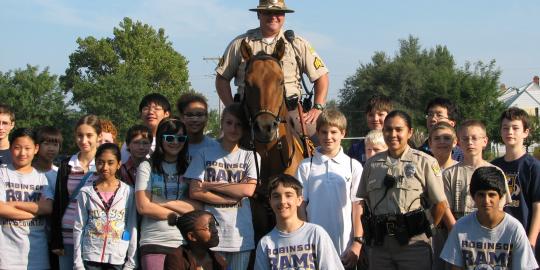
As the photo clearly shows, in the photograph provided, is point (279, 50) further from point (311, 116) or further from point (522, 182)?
point (522, 182)

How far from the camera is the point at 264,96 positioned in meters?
6.52

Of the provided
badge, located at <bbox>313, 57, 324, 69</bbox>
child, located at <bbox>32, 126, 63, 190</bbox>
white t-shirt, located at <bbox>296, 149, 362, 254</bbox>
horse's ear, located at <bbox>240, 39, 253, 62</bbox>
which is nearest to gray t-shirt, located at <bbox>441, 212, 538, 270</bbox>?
white t-shirt, located at <bbox>296, 149, 362, 254</bbox>

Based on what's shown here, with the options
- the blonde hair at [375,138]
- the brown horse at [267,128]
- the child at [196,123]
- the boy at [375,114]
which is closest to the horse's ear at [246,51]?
the brown horse at [267,128]

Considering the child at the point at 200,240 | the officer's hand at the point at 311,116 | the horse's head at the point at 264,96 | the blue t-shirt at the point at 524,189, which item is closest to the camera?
the child at the point at 200,240

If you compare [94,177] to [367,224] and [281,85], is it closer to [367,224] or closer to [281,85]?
[281,85]

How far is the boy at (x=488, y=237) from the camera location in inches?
203

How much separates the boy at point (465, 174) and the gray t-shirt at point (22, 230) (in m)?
3.69

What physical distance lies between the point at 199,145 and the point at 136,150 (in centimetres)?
71

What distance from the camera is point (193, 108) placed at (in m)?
6.74

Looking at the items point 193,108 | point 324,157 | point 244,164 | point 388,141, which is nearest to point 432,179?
→ point 388,141

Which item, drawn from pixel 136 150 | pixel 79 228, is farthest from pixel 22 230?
pixel 136 150

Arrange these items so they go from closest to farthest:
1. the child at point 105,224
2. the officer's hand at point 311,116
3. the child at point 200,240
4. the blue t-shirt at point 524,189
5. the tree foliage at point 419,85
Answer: the child at point 200,240 < the child at point 105,224 < the blue t-shirt at point 524,189 < the officer's hand at point 311,116 < the tree foliage at point 419,85

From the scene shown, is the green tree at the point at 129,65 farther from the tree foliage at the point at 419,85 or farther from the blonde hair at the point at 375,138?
the blonde hair at the point at 375,138

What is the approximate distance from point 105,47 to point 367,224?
2533 inches
